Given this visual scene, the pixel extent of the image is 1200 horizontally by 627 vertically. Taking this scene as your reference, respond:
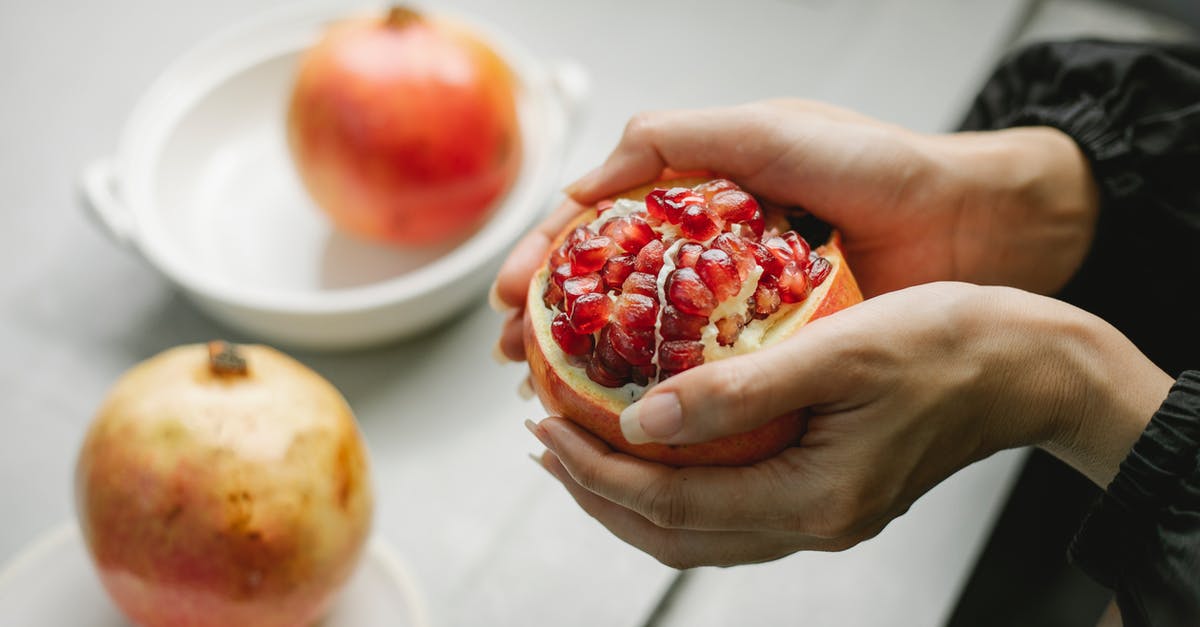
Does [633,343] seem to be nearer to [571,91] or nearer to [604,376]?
[604,376]

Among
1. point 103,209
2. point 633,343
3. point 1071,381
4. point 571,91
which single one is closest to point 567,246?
point 633,343

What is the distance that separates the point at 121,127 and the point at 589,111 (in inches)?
23.2

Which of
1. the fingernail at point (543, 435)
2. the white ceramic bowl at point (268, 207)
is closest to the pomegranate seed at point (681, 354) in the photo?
the fingernail at point (543, 435)

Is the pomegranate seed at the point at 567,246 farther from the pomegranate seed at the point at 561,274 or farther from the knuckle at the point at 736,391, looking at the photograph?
the knuckle at the point at 736,391

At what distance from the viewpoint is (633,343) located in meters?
0.61

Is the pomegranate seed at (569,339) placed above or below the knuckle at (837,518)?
above

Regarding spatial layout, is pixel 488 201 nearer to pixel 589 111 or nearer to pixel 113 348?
pixel 589 111

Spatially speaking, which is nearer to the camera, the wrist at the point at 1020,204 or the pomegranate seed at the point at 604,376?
the pomegranate seed at the point at 604,376

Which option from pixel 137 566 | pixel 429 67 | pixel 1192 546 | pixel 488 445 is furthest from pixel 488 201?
pixel 1192 546

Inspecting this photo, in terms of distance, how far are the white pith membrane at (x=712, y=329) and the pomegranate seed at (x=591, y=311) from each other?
0.02m

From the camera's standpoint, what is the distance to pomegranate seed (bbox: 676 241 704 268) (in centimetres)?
61

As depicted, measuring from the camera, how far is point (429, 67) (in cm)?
103

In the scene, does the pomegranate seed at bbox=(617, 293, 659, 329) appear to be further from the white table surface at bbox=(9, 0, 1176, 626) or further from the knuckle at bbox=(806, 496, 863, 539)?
the white table surface at bbox=(9, 0, 1176, 626)

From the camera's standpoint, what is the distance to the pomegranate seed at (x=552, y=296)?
670 mm
